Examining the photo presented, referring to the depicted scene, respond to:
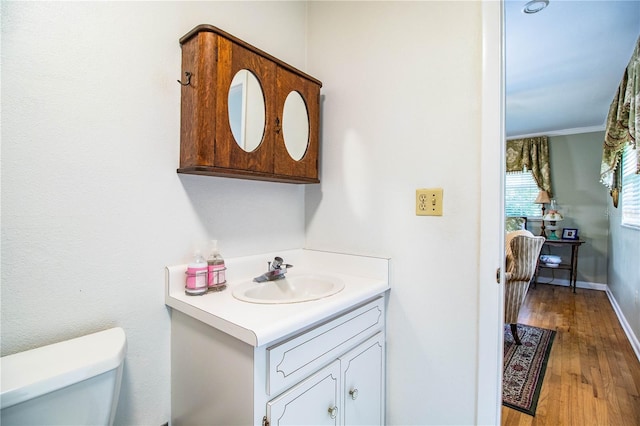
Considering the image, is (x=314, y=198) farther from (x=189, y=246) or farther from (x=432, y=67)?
(x=432, y=67)

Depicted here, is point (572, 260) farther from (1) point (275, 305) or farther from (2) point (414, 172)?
(1) point (275, 305)

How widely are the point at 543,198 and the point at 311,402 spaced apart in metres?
4.91

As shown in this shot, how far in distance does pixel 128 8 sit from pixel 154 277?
921mm

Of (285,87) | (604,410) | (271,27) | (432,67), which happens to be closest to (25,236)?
(285,87)

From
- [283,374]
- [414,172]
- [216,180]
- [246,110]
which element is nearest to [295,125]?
[246,110]

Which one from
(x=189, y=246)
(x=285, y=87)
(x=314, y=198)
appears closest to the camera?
(x=189, y=246)

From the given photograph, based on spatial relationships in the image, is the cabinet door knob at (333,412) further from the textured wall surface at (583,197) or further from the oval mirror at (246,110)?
the textured wall surface at (583,197)

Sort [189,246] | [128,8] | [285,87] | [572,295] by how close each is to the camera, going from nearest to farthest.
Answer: [128,8] < [189,246] < [285,87] < [572,295]

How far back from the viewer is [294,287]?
1354 millimetres

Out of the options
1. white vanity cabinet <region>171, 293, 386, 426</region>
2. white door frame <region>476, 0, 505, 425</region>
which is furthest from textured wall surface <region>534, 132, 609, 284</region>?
white vanity cabinet <region>171, 293, 386, 426</region>

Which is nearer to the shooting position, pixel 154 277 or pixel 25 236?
pixel 25 236

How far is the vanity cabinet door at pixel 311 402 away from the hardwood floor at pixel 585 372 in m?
1.23

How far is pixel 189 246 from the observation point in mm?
1160

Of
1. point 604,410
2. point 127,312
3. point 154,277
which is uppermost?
point 154,277
